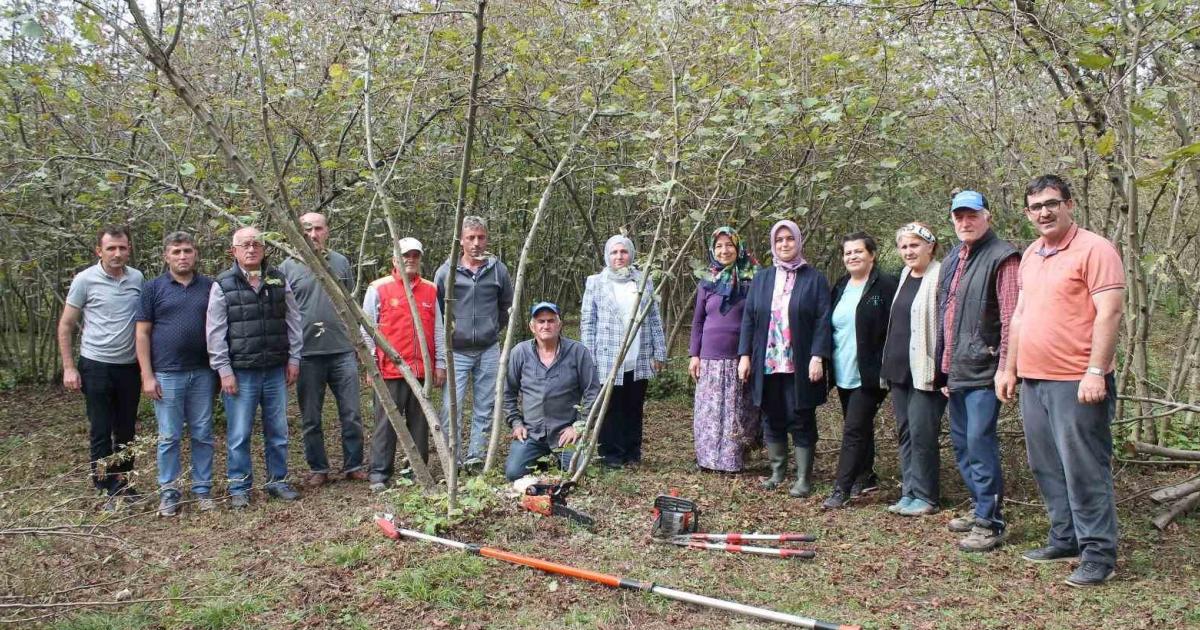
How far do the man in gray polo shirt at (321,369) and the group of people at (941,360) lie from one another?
2.26 metres

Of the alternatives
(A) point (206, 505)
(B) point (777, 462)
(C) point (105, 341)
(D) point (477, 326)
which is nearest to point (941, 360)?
(B) point (777, 462)

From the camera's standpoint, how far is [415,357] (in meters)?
5.35

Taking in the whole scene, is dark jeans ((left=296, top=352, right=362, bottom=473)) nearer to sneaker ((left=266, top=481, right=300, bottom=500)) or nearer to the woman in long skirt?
sneaker ((left=266, top=481, right=300, bottom=500))

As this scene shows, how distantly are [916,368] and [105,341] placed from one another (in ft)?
14.9

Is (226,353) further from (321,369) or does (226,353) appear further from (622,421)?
(622,421)

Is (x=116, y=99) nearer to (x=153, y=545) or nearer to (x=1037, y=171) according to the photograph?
(x=153, y=545)

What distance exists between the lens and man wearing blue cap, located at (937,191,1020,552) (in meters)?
3.92

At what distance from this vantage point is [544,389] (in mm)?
5188

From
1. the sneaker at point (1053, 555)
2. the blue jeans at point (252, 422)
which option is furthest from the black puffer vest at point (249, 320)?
the sneaker at point (1053, 555)

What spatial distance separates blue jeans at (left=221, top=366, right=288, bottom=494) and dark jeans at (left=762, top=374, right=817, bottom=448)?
2.97m

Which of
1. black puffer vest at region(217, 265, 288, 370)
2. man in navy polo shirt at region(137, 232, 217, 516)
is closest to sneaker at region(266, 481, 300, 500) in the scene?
man in navy polo shirt at region(137, 232, 217, 516)

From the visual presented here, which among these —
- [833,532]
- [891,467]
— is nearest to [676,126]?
[833,532]

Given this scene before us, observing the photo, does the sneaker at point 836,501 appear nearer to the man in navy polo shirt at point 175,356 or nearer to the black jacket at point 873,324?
the black jacket at point 873,324

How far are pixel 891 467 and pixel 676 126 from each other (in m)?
2.69
